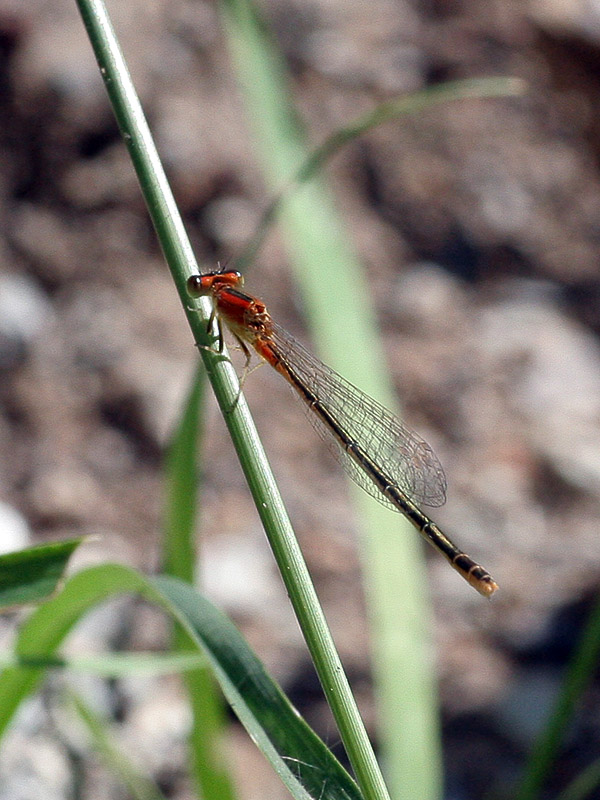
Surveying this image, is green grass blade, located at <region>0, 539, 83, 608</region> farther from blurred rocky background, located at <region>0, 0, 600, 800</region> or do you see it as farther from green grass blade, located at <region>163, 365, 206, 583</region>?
blurred rocky background, located at <region>0, 0, 600, 800</region>

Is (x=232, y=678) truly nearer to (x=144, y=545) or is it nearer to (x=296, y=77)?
(x=144, y=545)

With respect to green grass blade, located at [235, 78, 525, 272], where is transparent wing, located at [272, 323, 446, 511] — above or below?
below

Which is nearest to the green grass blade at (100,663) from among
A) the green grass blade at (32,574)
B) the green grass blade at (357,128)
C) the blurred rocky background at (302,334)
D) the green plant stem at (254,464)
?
the green grass blade at (32,574)

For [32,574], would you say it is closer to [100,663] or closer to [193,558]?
[100,663]

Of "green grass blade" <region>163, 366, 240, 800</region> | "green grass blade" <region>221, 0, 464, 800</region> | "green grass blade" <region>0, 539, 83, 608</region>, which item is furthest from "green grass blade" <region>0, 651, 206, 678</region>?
"green grass blade" <region>221, 0, 464, 800</region>

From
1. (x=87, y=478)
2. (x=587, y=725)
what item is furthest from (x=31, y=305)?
(x=587, y=725)

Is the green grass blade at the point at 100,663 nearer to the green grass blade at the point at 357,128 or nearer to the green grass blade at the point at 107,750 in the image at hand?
the green grass blade at the point at 107,750

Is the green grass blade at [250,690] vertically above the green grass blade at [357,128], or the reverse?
the green grass blade at [357,128]

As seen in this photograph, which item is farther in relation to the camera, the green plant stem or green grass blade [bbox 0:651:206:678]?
green grass blade [bbox 0:651:206:678]
